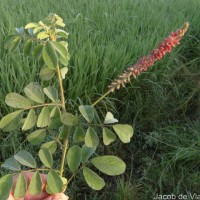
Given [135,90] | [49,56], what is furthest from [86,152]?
[135,90]

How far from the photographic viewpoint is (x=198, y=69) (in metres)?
2.89

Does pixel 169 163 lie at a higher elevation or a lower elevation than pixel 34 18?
lower

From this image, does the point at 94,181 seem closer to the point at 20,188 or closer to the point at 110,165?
the point at 110,165

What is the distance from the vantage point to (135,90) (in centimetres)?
247

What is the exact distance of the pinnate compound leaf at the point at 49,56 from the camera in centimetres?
82

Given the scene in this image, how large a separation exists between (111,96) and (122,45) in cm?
44

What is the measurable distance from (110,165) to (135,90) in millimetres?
1616

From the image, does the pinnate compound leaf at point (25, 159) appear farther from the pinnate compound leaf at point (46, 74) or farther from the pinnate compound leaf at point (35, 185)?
the pinnate compound leaf at point (46, 74)

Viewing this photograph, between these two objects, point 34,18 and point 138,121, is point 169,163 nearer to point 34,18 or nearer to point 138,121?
point 138,121

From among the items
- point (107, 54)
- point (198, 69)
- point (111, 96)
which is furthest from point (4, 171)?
point (198, 69)

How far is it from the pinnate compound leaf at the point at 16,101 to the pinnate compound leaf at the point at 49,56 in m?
0.11

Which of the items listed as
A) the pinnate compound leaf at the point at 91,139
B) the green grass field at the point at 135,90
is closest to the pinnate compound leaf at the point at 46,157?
the pinnate compound leaf at the point at 91,139

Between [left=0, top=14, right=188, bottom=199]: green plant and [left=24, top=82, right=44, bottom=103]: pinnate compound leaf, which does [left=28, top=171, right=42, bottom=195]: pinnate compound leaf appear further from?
[left=24, top=82, right=44, bottom=103]: pinnate compound leaf

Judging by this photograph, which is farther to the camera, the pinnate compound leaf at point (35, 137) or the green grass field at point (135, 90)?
the green grass field at point (135, 90)
